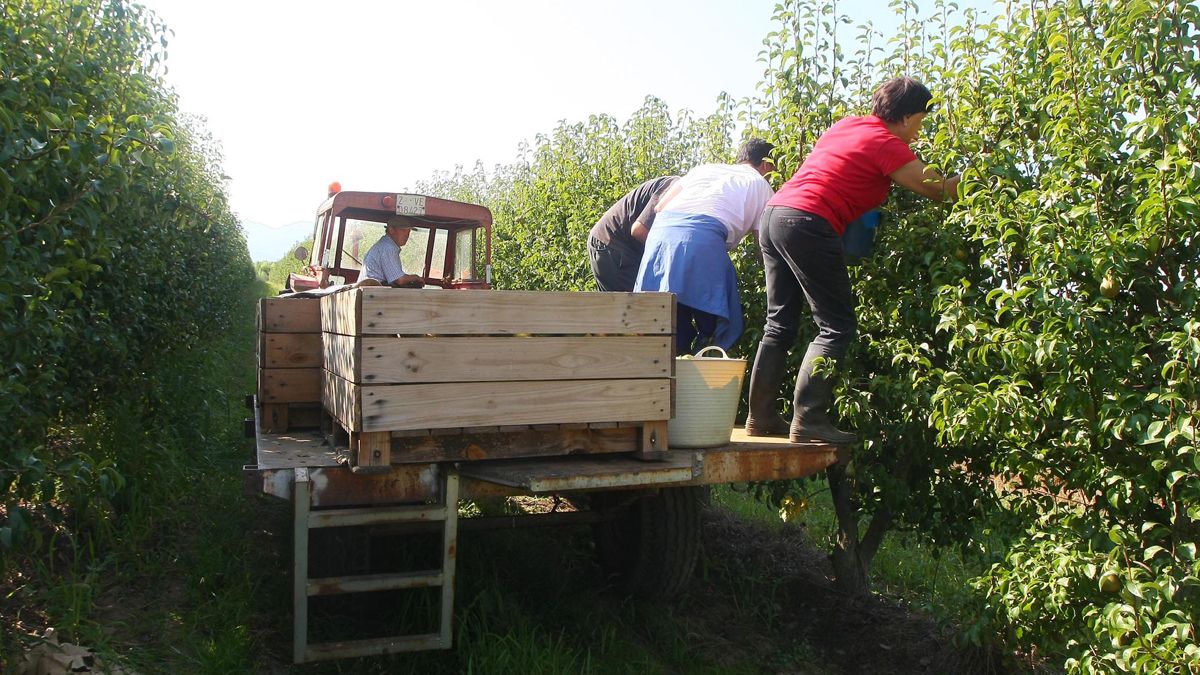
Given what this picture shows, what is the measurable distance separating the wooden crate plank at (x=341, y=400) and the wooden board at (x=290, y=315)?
0.85 ft

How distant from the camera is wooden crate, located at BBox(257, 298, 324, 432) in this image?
13.9 ft

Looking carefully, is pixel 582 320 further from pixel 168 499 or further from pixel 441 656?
pixel 168 499

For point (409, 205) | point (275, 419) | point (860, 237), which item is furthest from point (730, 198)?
point (409, 205)

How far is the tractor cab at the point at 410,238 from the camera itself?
8.19 m

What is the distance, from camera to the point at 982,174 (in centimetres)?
337

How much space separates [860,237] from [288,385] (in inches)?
104

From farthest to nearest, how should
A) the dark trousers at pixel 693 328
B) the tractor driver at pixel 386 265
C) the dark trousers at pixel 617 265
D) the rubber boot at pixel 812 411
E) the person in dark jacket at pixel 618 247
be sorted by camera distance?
the tractor driver at pixel 386 265 < the dark trousers at pixel 617 265 < the person in dark jacket at pixel 618 247 < the dark trousers at pixel 693 328 < the rubber boot at pixel 812 411

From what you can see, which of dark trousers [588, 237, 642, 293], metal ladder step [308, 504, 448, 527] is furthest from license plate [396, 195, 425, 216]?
metal ladder step [308, 504, 448, 527]

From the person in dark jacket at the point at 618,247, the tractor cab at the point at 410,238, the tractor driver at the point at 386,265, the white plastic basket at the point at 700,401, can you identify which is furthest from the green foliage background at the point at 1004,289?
the tractor cab at the point at 410,238

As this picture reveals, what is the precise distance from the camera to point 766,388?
411cm

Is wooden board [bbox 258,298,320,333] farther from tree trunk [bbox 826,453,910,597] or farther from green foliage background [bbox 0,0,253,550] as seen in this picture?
tree trunk [bbox 826,453,910,597]

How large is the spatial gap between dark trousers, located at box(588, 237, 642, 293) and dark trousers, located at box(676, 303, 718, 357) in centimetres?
114

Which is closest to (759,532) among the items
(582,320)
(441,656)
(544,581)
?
(544,581)

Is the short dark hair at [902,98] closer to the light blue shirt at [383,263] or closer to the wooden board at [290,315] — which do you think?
the wooden board at [290,315]
